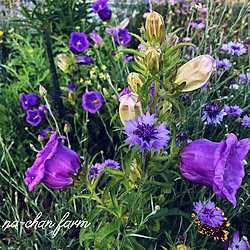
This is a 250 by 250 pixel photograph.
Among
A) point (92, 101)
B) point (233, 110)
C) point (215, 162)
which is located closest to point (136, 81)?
point (215, 162)

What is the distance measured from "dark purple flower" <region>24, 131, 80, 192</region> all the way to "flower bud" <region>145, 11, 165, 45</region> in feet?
1.60

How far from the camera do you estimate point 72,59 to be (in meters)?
2.04

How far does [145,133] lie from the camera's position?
83cm

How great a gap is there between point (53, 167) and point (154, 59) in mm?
525

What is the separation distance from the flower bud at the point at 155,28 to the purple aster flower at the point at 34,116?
1.33 meters

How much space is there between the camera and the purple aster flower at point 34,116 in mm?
1976

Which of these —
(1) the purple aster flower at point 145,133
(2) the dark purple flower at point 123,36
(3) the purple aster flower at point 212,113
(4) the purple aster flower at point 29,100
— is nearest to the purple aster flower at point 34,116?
(4) the purple aster flower at point 29,100

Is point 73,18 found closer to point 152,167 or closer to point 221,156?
point 152,167

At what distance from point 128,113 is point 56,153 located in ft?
1.02

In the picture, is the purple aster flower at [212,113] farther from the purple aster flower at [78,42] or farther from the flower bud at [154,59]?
the purple aster flower at [78,42]

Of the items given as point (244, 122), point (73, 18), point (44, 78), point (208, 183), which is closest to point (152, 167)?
point (208, 183)

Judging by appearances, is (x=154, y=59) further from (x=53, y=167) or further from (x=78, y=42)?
(x=78, y=42)

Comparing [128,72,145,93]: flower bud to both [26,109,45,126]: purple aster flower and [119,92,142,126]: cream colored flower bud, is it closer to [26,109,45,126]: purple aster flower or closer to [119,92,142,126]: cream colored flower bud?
[119,92,142,126]: cream colored flower bud

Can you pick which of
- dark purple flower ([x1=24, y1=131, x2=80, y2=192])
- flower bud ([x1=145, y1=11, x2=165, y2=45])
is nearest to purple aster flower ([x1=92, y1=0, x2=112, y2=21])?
flower bud ([x1=145, y1=11, x2=165, y2=45])
